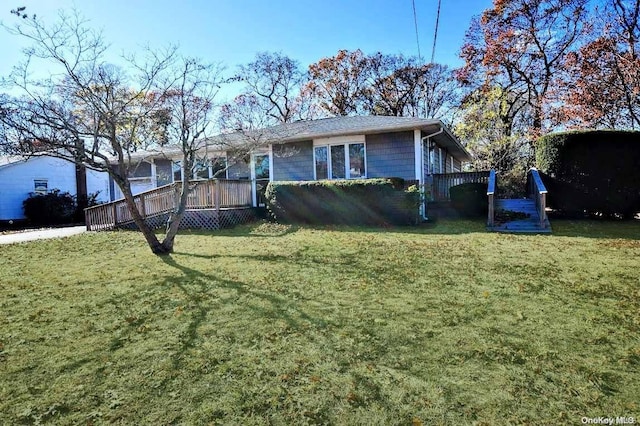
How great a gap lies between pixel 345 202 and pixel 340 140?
10.2 feet

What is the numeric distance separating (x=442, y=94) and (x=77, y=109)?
1058 inches

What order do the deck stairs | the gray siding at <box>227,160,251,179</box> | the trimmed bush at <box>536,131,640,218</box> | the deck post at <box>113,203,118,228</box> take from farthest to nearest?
1. the gray siding at <box>227,160,251,179</box>
2. the deck post at <box>113,203,118,228</box>
3. the trimmed bush at <box>536,131,640,218</box>
4. the deck stairs

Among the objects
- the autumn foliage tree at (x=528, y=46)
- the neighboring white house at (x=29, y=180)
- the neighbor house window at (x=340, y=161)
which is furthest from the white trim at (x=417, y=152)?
the neighboring white house at (x=29, y=180)

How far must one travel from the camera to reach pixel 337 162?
45.5 ft

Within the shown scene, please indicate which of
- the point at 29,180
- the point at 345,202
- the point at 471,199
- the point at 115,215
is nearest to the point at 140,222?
the point at 345,202

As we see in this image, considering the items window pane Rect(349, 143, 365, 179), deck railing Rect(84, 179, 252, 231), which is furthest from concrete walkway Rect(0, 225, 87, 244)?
window pane Rect(349, 143, 365, 179)

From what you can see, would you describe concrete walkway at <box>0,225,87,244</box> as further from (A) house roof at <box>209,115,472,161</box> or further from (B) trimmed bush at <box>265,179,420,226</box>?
(B) trimmed bush at <box>265,179,420,226</box>

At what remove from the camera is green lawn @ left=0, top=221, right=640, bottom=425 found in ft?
8.54

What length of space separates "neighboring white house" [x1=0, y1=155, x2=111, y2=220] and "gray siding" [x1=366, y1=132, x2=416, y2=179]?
637 inches

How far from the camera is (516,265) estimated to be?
628 cm

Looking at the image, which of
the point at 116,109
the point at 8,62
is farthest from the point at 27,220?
the point at 116,109

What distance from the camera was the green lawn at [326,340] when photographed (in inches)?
103

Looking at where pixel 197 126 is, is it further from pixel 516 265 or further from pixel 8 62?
pixel 516 265

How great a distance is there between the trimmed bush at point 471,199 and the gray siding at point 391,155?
1.56 metres
